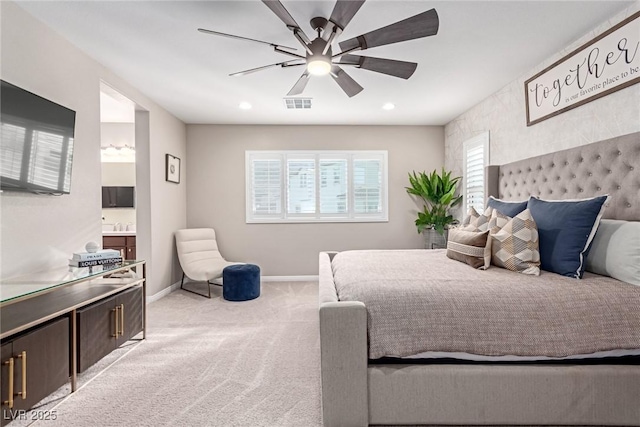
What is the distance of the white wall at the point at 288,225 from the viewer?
4953 mm

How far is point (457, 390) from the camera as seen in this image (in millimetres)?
1526

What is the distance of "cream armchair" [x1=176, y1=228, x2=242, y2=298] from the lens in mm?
4090

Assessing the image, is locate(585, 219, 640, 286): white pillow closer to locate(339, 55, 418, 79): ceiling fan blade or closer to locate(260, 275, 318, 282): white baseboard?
locate(339, 55, 418, 79): ceiling fan blade

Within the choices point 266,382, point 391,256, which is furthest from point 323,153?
point 266,382

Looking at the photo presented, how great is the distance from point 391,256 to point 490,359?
130cm

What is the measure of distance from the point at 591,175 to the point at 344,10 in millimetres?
2153

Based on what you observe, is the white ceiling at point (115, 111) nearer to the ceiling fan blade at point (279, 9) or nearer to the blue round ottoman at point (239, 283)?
the blue round ottoman at point (239, 283)

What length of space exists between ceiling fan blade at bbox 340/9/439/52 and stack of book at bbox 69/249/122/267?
2.36 meters

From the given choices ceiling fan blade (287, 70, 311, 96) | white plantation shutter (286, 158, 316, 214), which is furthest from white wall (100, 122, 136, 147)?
ceiling fan blade (287, 70, 311, 96)

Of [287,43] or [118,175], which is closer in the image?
[287,43]

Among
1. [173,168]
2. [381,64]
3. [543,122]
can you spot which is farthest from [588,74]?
[173,168]

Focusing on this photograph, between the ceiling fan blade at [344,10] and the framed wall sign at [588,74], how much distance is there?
6.13ft

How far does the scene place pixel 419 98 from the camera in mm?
3807

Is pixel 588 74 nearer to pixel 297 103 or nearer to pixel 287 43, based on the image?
pixel 287 43
